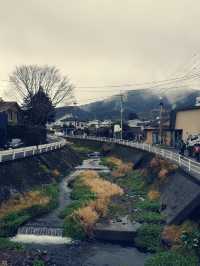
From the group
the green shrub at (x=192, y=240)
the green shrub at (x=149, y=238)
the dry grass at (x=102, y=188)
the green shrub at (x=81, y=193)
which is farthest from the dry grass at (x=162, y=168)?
the green shrub at (x=192, y=240)

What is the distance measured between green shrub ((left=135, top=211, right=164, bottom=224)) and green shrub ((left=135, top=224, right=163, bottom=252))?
4.21ft

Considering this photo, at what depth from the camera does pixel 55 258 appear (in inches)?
814

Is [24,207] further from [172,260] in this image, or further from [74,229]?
[172,260]

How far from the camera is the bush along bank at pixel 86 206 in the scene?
79.9 ft

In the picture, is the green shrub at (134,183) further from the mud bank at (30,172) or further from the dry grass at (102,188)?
the mud bank at (30,172)

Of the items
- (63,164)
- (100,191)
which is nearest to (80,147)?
(63,164)

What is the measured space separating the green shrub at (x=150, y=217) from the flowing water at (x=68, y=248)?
3405mm

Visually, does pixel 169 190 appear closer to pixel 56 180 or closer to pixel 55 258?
pixel 55 258

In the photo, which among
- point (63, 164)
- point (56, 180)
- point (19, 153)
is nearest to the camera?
point (19, 153)

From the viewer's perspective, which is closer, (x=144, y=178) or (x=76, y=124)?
(x=144, y=178)

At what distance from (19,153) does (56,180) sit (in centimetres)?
564

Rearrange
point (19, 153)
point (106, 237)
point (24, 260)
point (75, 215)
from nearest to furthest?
point (24, 260) < point (106, 237) < point (75, 215) < point (19, 153)

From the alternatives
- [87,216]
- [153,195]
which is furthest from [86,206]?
[153,195]

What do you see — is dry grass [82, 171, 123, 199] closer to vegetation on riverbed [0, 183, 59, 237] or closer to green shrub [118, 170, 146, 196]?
green shrub [118, 170, 146, 196]
